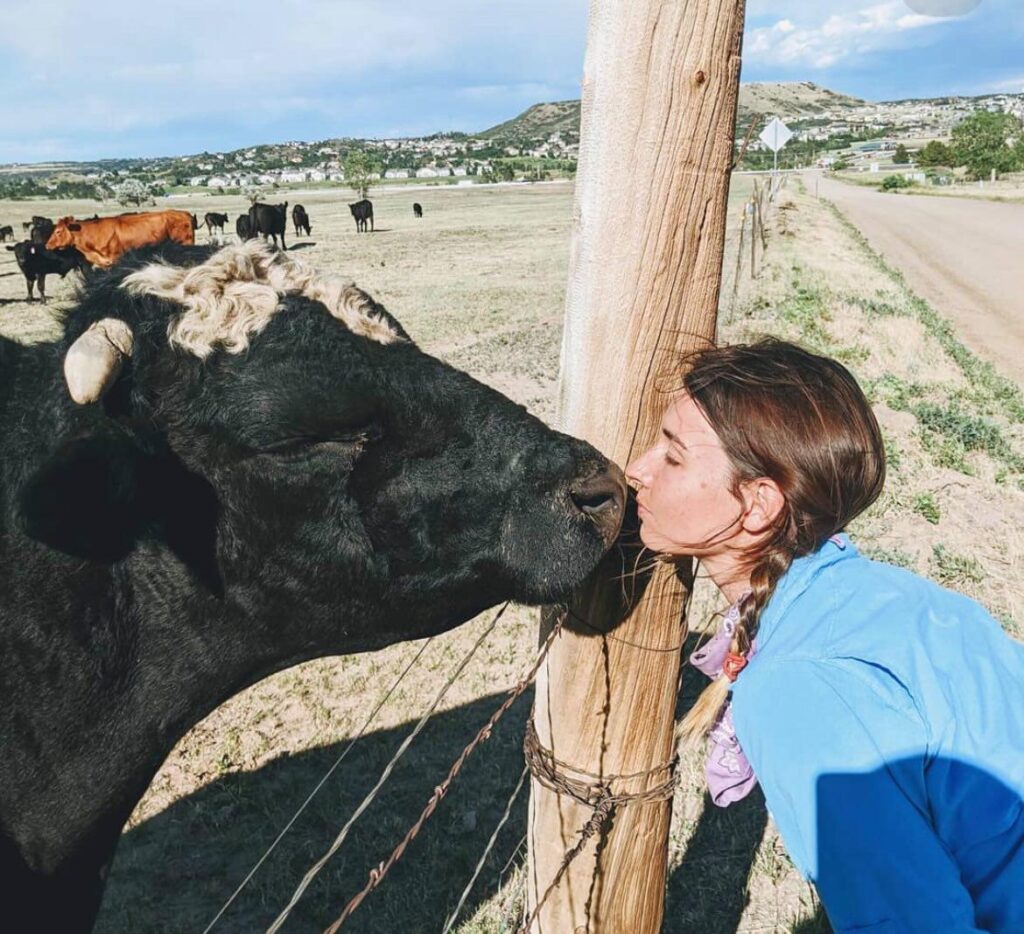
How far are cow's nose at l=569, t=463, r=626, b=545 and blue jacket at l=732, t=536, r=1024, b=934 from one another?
0.47 meters

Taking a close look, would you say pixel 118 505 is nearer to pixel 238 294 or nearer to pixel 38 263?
pixel 238 294

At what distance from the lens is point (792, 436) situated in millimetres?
Answer: 1893

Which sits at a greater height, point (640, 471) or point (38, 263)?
point (640, 471)

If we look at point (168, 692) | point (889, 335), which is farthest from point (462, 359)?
point (168, 692)

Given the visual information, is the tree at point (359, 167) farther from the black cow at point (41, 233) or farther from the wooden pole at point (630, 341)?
the wooden pole at point (630, 341)

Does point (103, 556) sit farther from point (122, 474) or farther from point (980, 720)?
point (980, 720)

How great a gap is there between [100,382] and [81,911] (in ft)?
4.88

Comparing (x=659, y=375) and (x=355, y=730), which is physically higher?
(x=659, y=375)

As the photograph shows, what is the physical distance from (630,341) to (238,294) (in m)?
1.02

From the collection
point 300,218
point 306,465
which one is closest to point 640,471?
point 306,465

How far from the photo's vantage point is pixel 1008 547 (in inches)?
247

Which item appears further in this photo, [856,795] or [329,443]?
[329,443]

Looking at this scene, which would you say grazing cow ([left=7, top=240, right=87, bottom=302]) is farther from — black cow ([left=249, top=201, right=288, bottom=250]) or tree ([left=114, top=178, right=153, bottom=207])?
tree ([left=114, top=178, right=153, bottom=207])

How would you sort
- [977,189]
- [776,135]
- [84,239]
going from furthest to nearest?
[977,189]
[84,239]
[776,135]
